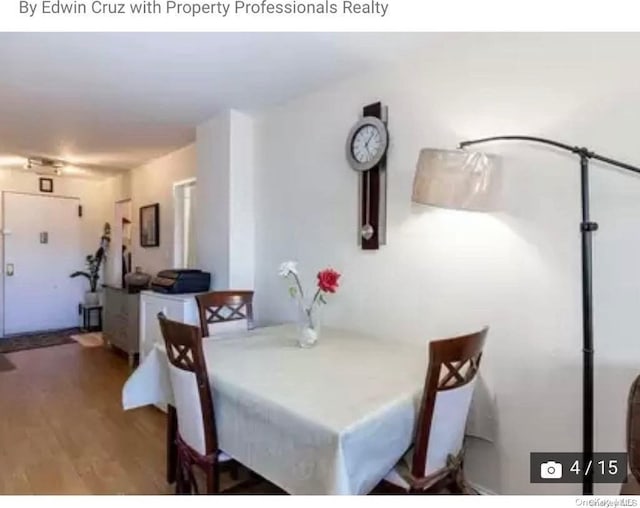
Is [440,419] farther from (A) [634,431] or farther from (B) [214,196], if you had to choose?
(B) [214,196]

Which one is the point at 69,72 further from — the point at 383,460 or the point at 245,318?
the point at 383,460

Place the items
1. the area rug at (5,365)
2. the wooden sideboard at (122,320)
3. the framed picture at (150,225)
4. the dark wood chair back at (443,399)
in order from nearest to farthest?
the dark wood chair back at (443,399) → the area rug at (5,365) → the wooden sideboard at (122,320) → the framed picture at (150,225)

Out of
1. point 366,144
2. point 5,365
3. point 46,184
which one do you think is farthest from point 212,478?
point 46,184

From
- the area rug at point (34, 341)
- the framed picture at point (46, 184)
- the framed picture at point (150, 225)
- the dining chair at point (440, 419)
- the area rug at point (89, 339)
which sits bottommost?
the area rug at point (89, 339)

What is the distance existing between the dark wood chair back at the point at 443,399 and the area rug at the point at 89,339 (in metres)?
4.60

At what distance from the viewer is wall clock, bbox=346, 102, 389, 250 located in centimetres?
230

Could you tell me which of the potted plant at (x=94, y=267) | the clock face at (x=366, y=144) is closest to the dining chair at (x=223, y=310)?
the clock face at (x=366, y=144)

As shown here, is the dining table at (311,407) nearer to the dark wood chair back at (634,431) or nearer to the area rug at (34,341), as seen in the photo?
the dark wood chair back at (634,431)

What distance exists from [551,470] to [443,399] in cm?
84

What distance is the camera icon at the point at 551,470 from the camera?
1725 millimetres

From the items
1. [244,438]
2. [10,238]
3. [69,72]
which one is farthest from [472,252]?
[10,238]

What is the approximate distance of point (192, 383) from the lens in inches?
60.4

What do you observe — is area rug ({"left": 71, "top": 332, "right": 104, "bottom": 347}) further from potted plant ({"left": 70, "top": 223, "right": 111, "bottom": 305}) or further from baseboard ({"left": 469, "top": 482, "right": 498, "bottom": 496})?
baseboard ({"left": 469, "top": 482, "right": 498, "bottom": 496})

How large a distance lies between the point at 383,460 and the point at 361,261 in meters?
1.28
